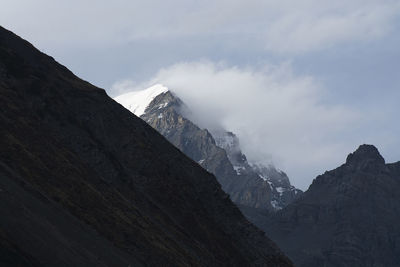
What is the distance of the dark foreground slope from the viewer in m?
76.6

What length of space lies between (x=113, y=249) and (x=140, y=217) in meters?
25.9

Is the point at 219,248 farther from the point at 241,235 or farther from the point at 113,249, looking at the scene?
the point at 113,249

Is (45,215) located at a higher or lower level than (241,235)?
lower

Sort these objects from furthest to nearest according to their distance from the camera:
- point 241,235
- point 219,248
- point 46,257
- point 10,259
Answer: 1. point 241,235
2. point 219,248
3. point 46,257
4. point 10,259

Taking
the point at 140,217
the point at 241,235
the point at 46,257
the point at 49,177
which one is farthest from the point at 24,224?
the point at 241,235

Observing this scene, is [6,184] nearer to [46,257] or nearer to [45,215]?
[45,215]

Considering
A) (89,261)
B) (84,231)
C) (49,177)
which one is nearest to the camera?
(89,261)

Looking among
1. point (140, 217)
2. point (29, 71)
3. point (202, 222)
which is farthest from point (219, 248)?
point (29, 71)

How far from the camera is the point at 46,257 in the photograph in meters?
66.6

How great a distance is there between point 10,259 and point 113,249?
95.4ft

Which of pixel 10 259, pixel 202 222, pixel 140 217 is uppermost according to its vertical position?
pixel 202 222

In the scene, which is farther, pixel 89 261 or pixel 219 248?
pixel 219 248

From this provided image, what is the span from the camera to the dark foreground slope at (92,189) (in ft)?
251

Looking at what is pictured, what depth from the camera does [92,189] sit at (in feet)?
351
